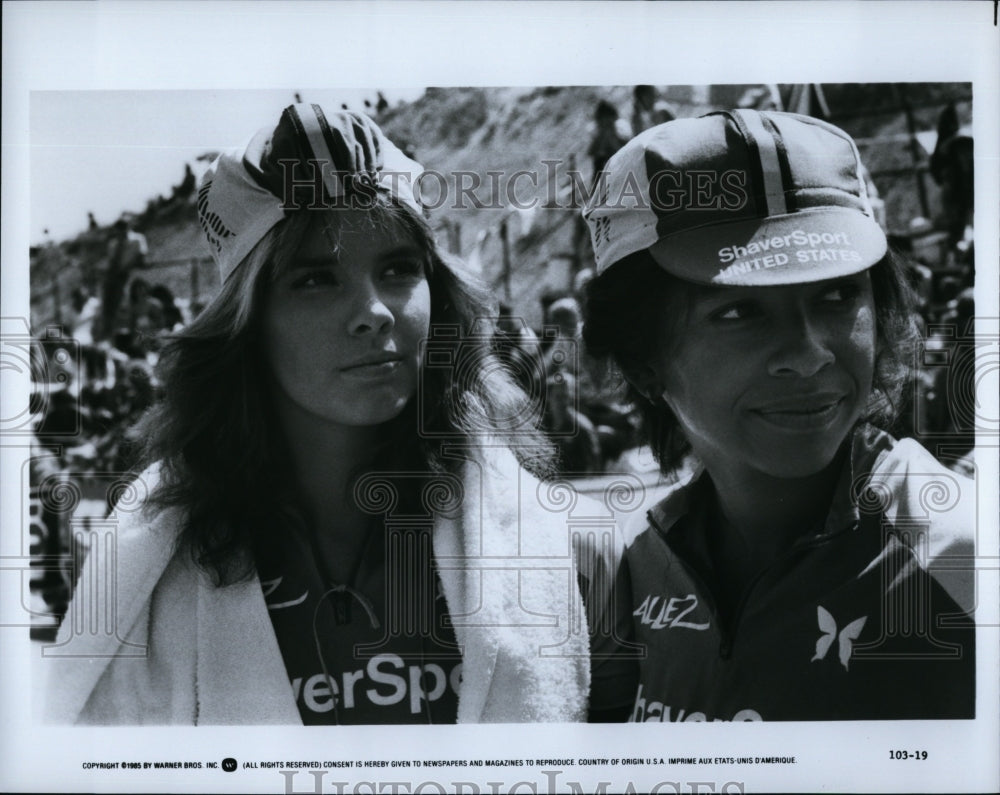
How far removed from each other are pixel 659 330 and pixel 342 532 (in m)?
0.88

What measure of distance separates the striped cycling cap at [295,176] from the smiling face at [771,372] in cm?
73

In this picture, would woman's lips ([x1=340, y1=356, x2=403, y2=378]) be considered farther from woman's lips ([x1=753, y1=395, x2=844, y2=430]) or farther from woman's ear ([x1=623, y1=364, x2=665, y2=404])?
woman's lips ([x1=753, y1=395, x2=844, y2=430])

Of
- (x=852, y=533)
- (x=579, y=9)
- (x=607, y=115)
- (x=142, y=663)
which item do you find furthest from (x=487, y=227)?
(x=142, y=663)

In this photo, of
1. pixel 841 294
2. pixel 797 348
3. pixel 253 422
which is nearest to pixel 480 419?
pixel 253 422

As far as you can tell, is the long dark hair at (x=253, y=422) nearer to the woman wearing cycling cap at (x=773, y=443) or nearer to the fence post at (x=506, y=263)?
the fence post at (x=506, y=263)

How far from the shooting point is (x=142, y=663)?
2.71 metres

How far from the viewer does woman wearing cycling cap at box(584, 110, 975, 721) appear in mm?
2602

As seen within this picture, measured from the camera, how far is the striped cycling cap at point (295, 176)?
8.59 ft

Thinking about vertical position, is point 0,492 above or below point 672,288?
below

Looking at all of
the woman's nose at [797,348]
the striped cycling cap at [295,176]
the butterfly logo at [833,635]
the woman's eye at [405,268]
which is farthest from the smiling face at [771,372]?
the striped cycling cap at [295,176]

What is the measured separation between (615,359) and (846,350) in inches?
20.7

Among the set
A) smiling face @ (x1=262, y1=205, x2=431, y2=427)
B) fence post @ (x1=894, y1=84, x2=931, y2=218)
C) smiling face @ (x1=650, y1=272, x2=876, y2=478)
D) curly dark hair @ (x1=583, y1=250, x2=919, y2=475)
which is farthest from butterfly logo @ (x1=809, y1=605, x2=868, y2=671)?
smiling face @ (x1=262, y1=205, x2=431, y2=427)

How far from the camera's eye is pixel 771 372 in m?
2.60

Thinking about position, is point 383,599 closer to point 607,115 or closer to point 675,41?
point 607,115
